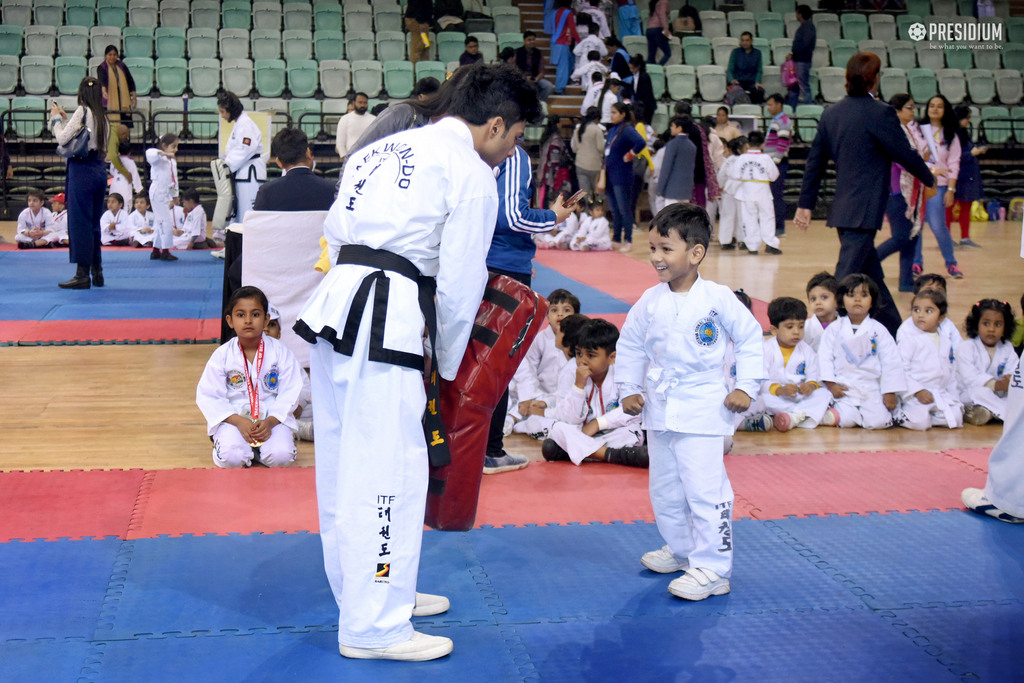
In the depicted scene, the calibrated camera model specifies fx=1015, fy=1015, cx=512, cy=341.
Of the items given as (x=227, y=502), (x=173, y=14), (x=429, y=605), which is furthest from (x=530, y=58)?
(x=429, y=605)

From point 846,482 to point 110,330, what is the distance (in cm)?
532

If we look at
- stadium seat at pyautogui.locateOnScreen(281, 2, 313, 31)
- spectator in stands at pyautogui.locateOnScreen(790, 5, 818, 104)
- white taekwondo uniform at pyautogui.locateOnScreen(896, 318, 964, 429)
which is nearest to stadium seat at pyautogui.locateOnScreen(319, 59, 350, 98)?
stadium seat at pyautogui.locateOnScreen(281, 2, 313, 31)

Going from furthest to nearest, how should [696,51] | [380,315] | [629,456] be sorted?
[696,51], [629,456], [380,315]

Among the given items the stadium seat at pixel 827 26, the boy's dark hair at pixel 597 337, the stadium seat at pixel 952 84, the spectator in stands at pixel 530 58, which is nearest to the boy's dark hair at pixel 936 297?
the boy's dark hair at pixel 597 337

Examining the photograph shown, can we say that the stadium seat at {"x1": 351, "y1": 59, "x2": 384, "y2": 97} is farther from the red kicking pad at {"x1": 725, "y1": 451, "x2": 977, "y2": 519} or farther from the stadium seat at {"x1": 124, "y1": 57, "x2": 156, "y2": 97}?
the red kicking pad at {"x1": 725, "y1": 451, "x2": 977, "y2": 519}

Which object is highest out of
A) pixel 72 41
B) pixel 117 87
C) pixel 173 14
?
pixel 173 14

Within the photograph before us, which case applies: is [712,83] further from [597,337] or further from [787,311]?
[597,337]

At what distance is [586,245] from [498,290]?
32.8ft

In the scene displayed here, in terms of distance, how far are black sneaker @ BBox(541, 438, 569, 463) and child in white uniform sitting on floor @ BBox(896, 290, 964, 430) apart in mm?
2062

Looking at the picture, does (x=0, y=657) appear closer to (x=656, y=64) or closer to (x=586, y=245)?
(x=586, y=245)

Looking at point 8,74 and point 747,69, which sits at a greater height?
point 747,69

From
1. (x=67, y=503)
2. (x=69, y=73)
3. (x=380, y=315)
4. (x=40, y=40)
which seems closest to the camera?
(x=380, y=315)

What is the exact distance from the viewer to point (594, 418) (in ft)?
16.0

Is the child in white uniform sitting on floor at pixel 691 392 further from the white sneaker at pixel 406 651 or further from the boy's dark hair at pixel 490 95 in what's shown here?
the white sneaker at pixel 406 651
